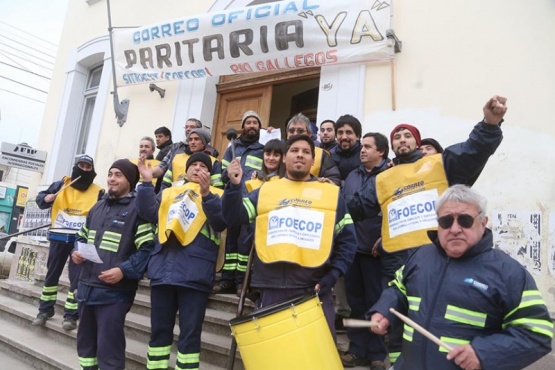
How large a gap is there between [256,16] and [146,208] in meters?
3.71

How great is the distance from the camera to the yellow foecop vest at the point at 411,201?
2.80 metres

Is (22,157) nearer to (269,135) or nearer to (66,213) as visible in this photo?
(66,213)

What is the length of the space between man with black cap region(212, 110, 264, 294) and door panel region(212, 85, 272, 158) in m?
2.26

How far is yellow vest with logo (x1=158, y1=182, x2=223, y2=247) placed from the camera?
126 inches

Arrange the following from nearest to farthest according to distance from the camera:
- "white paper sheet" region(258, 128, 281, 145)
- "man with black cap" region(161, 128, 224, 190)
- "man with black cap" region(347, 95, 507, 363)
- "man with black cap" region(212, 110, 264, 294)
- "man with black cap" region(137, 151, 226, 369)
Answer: "man with black cap" region(347, 95, 507, 363)
"man with black cap" region(137, 151, 226, 369)
"man with black cap" region(161, 128, 224, 190)
"man with black cap" region(212, 110, 264, 294)
"white paper sheet" region(258, 128, 281, 145)

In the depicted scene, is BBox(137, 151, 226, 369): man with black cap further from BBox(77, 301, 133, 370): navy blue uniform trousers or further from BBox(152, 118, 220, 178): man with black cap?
BBox(152, 118, 220, 178): man with black cap

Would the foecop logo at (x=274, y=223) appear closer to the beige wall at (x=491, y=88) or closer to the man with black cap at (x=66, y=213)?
the beige wall at (x=491, y=88)

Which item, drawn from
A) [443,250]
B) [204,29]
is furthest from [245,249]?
[204,29]

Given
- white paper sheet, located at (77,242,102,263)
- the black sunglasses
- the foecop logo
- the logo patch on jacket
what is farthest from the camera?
white paper sheet, located at (77,242,102,263)

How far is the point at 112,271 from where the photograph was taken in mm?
3096

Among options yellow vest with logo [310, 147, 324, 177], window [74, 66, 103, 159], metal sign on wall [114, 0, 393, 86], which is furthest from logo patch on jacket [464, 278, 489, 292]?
window [74, 66, 103, 159]

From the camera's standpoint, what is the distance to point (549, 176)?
12.8 ft

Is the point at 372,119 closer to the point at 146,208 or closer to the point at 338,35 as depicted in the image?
the point at 338,35

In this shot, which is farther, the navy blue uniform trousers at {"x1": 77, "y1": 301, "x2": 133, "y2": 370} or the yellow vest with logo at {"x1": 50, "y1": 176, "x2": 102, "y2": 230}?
the yellow vest with logo at {"x1": 50, "y1": 176, "x2": 102, "y2": 230}
